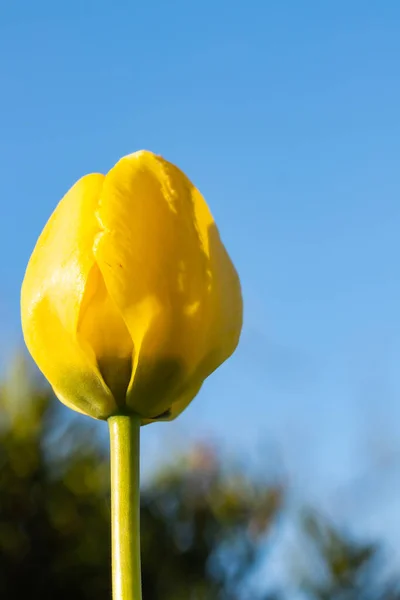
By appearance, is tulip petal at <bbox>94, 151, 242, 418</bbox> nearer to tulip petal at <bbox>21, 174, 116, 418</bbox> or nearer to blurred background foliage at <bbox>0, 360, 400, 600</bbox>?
tulip petal at <bbox>21, 174, 116, 418</bbox>

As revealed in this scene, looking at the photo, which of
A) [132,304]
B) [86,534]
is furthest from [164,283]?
[86,534]

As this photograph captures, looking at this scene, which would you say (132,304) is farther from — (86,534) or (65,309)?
(86,534)

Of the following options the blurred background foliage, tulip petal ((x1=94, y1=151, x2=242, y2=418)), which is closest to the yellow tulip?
tulip petal ((x1=94, y1=151, x2=242, y2=418))

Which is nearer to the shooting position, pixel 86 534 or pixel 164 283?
pixel 164 283

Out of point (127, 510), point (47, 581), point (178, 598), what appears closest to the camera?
point (127, 510)

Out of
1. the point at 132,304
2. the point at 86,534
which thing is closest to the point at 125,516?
the point at 132,304

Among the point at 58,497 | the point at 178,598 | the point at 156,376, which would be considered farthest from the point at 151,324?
the point at 178,598

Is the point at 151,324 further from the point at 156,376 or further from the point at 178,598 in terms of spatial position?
the point at 178,598
